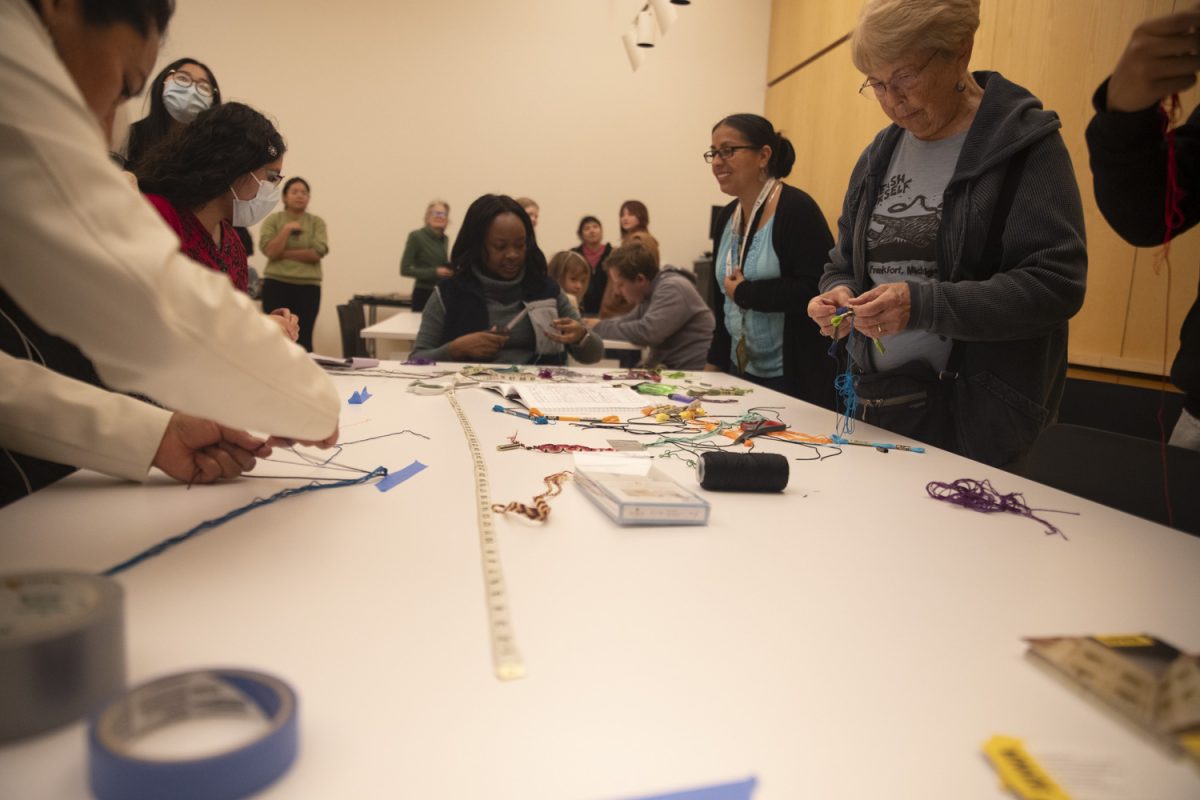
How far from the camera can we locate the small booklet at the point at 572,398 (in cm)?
178

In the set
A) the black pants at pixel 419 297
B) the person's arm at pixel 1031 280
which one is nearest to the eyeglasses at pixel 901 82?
the person's arm at pixel 1031 280

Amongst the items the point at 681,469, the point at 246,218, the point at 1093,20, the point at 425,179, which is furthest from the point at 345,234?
the point at 681,469

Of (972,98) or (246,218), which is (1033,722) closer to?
(972,98)

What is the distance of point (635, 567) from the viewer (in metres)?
0.87

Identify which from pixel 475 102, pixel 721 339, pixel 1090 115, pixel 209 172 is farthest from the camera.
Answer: pixel 475 102

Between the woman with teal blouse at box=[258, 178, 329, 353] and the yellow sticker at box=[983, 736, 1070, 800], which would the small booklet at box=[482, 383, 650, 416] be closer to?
the yellow sticker at box=[983, 736, 1070, 800]

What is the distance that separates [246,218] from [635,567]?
1649 millimetres

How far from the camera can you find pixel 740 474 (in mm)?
1182

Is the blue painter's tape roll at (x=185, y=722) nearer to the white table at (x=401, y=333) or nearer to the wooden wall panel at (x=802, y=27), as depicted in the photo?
the white table at (x=401, y=333)

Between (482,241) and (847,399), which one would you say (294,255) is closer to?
(482,241)

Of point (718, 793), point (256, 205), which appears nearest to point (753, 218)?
point (256, 205)

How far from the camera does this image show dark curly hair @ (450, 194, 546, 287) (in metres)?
2.76

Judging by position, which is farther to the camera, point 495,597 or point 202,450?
point 202,450

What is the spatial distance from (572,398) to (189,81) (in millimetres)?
1645
